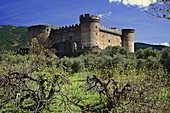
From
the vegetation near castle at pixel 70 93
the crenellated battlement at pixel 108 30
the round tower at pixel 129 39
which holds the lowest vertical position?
the vegetation near castle at pixel 70 93

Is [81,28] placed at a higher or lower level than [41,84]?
higher

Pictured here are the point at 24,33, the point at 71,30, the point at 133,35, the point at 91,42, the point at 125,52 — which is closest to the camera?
the point at 125,52

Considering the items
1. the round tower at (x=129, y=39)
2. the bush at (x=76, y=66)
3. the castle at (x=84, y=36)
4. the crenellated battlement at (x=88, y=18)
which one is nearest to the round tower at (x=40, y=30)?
the castle at (x=84, y=36)

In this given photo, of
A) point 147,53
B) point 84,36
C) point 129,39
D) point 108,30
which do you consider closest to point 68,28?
point 84,36

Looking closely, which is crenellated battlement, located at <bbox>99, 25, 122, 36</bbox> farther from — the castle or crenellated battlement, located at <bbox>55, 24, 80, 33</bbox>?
crenellated battlement, located at <bbox>55, 24, 80, 33</bbox>

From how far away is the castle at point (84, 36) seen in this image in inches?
1345

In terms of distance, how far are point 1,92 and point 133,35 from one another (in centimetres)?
3915

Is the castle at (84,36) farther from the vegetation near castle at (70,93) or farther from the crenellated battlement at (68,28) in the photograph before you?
the vegetation near castle at (70,93)

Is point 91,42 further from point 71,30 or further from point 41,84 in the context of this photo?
point 41,84

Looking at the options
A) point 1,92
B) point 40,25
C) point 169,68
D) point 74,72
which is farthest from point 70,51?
point 1,92

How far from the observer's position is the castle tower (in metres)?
34.0

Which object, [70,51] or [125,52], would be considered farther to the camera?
[70,51]

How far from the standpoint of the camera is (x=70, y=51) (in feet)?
117

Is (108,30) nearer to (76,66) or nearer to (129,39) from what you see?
(129,39)
